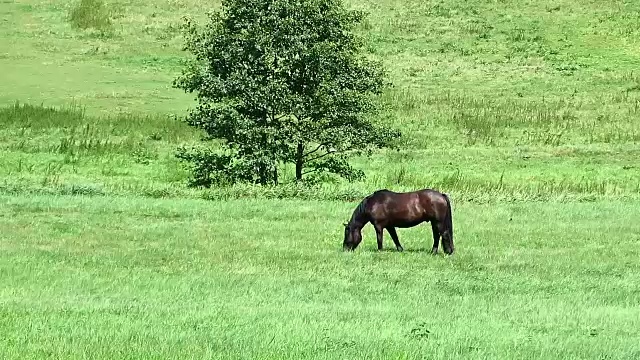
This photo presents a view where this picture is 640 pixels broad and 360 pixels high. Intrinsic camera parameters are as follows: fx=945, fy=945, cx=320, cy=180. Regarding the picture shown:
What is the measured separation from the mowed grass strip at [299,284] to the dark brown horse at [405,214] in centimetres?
50

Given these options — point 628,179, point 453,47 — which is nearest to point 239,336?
point 628,179

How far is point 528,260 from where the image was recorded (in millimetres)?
18156

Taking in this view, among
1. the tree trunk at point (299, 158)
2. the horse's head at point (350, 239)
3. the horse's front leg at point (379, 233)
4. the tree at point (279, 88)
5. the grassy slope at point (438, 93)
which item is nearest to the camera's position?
the horse's front leg at point (379, 233)

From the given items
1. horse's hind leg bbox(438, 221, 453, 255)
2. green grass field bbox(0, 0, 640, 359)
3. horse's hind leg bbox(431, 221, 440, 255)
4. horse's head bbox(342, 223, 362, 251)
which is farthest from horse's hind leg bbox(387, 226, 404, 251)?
horse's hind leg bbox(438, 221, 453, 255)

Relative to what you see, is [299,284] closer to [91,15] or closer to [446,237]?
[446,237]

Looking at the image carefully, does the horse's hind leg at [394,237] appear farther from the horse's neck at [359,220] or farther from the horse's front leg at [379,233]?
the horse's neck at [359,220]

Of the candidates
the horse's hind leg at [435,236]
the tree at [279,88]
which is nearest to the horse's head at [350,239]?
the horse's hind leg at [435,236]

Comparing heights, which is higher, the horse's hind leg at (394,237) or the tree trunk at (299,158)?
the horse's hind leg at (394,237)

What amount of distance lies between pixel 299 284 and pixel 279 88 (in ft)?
55.2

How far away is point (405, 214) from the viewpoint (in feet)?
62.5

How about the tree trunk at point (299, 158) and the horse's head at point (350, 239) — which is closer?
the horse's head at point (350, 239)

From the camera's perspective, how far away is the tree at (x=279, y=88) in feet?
103

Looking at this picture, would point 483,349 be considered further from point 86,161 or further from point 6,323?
point 86,161

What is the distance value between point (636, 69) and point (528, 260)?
4409 cm
